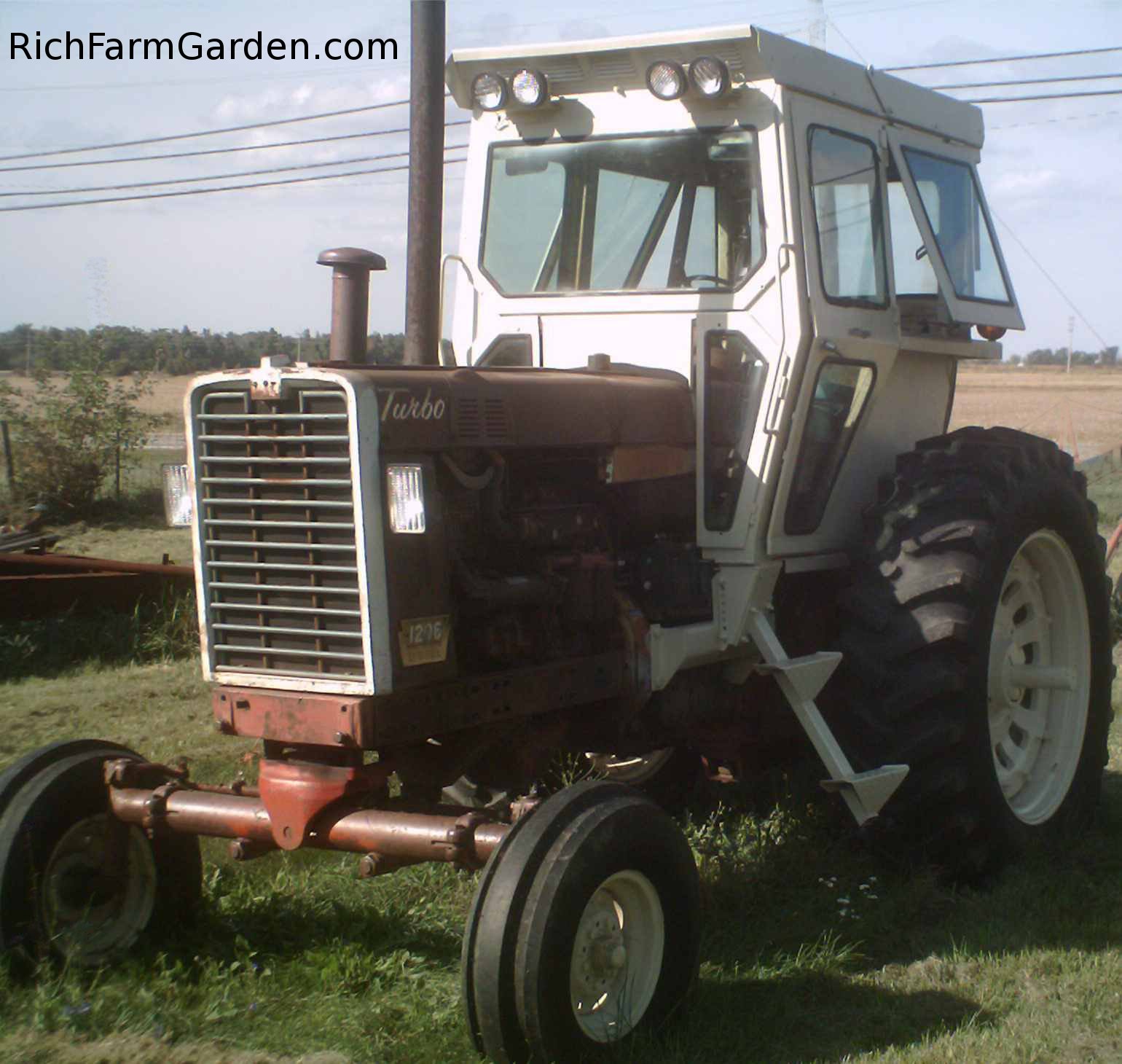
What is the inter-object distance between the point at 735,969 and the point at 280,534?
6.22 feet

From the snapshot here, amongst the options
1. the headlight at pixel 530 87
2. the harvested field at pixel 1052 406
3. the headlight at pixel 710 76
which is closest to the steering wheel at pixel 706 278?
the headlight at pixel 710 76

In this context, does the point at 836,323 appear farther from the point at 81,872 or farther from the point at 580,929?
the point at 81,872

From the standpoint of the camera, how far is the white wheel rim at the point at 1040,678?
5652mm

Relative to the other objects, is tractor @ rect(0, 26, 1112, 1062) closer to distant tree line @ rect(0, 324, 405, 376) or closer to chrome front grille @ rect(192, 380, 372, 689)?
chrome front grille @ rect(192, 380, 372, 689)

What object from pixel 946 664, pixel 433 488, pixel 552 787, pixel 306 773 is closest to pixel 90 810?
pixel 306 773

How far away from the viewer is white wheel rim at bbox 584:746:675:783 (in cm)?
568

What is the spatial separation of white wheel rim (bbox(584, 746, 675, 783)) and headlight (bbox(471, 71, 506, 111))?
248 centimetres

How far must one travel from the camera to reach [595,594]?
4.61 m

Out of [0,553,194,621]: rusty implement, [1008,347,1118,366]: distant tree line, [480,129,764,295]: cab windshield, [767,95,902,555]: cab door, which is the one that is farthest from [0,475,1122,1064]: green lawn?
[1008,347,1118,366]: distant tree line

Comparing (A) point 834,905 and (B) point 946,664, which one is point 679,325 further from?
(A) point 834,905

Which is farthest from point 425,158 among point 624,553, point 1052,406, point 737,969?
point 1052,406

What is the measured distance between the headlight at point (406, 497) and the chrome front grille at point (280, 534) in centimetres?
11

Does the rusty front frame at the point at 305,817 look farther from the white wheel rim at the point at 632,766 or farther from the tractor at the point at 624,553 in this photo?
the white wheel rim at the point at 632,766

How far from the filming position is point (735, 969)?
14.5ft
